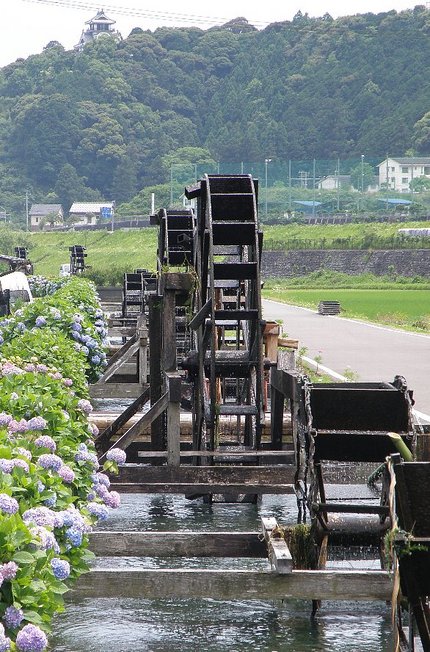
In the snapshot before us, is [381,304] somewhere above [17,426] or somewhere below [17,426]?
below

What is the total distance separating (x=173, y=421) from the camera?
39.4 ft

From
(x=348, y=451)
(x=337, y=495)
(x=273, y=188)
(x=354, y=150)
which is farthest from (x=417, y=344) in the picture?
(x=354, y=150)

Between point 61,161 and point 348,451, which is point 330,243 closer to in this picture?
point 61,161

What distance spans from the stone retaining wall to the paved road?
159 ft

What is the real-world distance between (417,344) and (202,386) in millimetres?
18944

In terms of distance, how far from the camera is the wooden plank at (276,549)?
298 inches

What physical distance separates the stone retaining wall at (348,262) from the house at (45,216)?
52.8m

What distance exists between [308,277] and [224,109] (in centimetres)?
9359

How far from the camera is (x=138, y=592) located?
300 inches

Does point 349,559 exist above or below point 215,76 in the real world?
below

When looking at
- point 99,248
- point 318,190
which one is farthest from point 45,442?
point 318,190

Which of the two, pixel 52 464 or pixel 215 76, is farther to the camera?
pixel 215 76

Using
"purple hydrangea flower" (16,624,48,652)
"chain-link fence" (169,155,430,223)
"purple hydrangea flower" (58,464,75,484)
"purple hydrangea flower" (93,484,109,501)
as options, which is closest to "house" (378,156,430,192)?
"chain-link fence" (169,155,430,223)

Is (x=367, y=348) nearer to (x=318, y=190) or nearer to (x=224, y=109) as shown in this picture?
(x=318, y=190)
